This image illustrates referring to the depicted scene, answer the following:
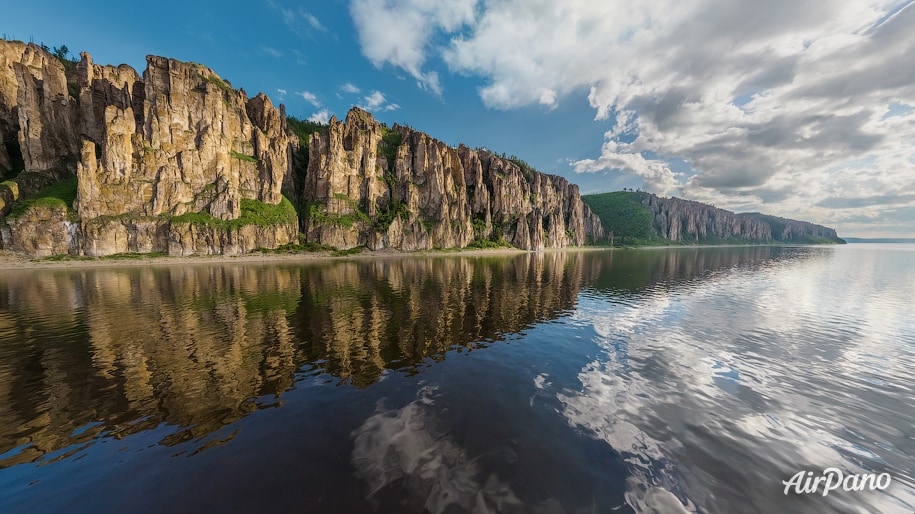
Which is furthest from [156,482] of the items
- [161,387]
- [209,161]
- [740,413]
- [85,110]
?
[85,110]

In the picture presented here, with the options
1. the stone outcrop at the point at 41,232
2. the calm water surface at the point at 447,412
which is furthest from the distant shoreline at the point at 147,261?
the calm water surface at the point at 447,412

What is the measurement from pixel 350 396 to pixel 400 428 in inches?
153

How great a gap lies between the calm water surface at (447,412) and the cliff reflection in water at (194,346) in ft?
0.50

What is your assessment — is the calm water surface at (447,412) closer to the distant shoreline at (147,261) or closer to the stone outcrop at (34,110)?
the distant shoreline at (147,261)

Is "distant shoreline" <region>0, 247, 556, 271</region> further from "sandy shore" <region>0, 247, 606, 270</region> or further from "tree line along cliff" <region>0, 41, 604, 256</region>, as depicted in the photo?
"tree line along cliff" <region>0, 41, 604, 256</region>

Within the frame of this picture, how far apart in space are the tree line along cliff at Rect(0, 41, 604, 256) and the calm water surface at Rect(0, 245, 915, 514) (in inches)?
4316

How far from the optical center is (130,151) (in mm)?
110750

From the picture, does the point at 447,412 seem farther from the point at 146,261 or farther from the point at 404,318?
the point at 146,261

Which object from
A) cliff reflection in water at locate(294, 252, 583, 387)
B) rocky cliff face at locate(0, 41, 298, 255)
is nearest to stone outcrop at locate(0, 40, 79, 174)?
rocky cliff face at locate(0, 41, 298, 255)

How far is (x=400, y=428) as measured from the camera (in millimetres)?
12289

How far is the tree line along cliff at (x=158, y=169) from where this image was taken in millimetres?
102312

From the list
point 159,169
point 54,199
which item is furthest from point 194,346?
point 54,199

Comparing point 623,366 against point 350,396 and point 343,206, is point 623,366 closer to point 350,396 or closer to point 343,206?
point 350,396

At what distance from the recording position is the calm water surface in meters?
9.10
